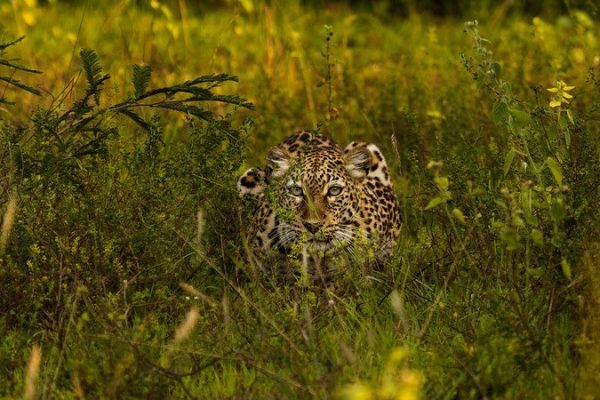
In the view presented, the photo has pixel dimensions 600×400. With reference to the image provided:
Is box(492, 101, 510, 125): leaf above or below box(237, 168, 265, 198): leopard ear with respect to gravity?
above

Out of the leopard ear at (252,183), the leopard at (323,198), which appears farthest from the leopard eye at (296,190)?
the leopard ear at (252,183)

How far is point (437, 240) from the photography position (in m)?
5.83

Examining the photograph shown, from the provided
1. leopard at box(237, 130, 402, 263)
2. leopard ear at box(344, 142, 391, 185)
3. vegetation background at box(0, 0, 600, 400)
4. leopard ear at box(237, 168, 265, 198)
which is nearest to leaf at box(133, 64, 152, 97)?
vegetation background at box(0, 0, 600, 400)

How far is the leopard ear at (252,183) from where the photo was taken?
261 inches

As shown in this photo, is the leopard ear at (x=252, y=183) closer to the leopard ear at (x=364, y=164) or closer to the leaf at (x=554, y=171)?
the leopard ear at (x=364, y=164)

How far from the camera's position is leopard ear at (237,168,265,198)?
21.8 feet

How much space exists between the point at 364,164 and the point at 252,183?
586 millimetres

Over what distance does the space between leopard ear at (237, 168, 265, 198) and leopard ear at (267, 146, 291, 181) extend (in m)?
0.24

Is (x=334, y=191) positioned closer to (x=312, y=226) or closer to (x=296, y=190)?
(x=296, y=190)

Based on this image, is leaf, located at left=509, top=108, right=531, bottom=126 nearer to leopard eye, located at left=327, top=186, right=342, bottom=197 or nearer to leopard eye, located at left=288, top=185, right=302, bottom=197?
leopard eye, located at left=288, top=185, right=302, bottom=197

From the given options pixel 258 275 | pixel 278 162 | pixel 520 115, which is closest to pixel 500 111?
pixel 520 115

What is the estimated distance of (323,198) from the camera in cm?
621

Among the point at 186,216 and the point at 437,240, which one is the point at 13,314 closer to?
the point at 186,216

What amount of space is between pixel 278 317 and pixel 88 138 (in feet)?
5.84
